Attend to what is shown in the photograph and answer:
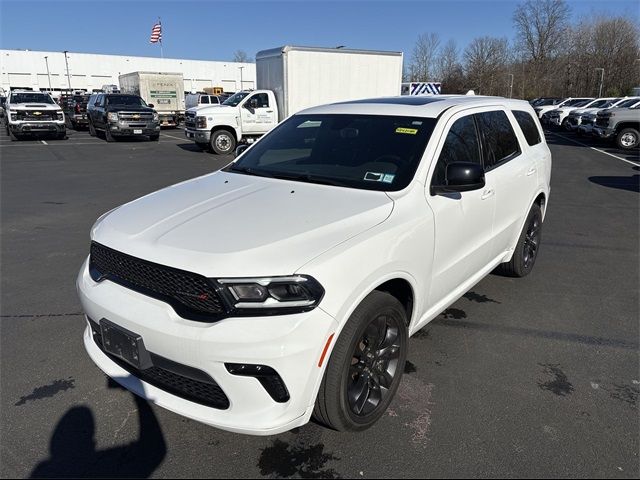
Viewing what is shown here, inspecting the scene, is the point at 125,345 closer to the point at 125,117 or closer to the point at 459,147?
the point at 459,147

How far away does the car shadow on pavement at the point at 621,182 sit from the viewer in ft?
34.6

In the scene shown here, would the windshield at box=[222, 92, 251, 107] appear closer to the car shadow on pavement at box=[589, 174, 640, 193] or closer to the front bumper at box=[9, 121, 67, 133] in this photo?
the front bumper at box=[9, 121, 67, 133]

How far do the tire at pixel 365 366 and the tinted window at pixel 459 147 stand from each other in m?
1.00

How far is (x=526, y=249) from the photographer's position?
502 cm

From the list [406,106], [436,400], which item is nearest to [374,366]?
[436,400]

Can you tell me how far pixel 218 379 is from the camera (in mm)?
2213

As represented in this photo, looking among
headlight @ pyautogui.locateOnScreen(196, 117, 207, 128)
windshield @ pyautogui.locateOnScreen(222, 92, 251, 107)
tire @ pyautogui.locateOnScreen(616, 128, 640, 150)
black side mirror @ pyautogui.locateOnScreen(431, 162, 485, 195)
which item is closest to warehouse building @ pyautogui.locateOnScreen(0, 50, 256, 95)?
windshield @ pyautogui.locateOnScreen(222, 92, 251, 107)

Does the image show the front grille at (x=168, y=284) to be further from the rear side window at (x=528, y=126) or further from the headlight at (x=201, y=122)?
the headlight at (x=201, y=122)

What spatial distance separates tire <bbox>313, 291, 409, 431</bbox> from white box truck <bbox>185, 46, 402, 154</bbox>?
44.7ft

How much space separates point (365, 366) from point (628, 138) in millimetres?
18920

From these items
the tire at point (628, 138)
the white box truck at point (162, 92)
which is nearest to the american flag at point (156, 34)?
the white box truck at point (162, 92)

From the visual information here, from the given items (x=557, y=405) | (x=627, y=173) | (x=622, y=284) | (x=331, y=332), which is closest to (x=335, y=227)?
(x=331, y=332)

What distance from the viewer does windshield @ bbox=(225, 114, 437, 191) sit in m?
3.21

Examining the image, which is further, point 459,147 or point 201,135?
point 201,135
